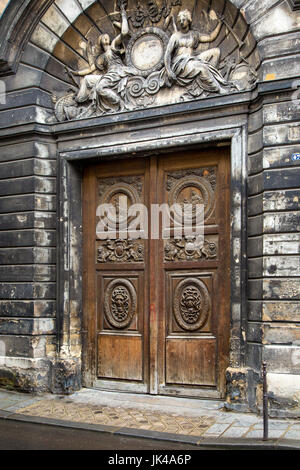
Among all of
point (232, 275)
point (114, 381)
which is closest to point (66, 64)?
point (232, 275)

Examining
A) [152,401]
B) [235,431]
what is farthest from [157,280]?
[235,431]

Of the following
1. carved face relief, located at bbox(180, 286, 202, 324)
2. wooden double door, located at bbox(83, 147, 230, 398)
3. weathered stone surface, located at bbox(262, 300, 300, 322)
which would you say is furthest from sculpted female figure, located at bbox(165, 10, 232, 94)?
weathered stone surface, located at bbox(262, 300, 300, 322)

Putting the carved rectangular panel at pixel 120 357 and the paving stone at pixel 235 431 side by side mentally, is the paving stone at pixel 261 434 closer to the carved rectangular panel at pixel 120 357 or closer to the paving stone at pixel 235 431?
the paving stone at pixel 235 431

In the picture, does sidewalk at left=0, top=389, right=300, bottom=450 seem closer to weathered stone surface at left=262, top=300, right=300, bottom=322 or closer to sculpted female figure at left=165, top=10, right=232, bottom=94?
weathered stone surface at left=262, top=300, right=300, bottom=322

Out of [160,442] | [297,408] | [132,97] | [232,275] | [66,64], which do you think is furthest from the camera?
[66,64]

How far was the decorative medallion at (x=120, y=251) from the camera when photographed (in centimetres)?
788

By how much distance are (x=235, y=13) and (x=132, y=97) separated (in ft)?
5.82

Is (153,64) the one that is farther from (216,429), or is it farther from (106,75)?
(216,429)

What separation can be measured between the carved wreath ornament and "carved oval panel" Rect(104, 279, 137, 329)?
2.50 metres

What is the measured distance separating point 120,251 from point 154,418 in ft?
8.07

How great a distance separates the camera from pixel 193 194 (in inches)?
298

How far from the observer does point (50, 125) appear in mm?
8258

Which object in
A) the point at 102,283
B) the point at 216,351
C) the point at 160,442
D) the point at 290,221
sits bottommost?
the point at 160,442

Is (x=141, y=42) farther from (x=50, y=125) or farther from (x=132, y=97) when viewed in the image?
(x=50, y=125)
